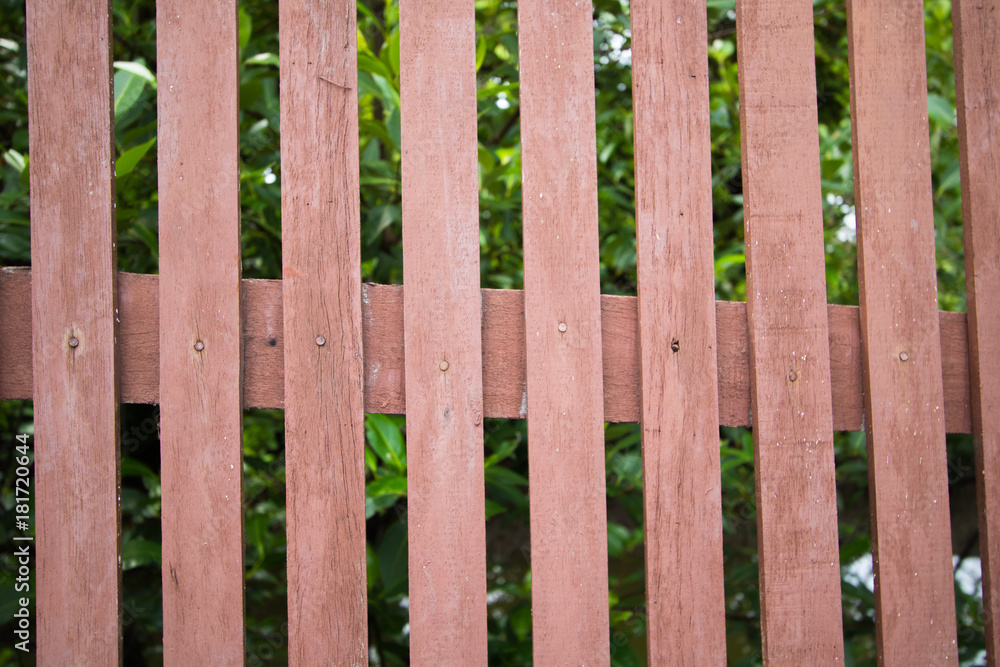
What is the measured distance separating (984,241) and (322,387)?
4.22 feet

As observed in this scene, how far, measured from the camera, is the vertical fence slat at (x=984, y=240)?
1.18 m

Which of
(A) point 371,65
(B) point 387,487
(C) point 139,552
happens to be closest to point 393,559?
(B) point 387,487

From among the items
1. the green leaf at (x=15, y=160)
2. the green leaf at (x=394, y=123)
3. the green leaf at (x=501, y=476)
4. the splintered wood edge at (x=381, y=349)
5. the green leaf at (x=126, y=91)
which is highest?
the green leaf at (x=126, y=91)

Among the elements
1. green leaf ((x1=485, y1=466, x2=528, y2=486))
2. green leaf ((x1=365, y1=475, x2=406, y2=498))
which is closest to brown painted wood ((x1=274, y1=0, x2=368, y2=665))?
green leaf ((x1=365, y1=475, x2=406, y2=498))

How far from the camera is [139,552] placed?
1420mm

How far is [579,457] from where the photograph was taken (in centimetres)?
107

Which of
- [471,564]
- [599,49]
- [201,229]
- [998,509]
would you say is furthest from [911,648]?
[599,49]

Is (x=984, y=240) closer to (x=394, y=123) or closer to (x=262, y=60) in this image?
(x=394, y=123)

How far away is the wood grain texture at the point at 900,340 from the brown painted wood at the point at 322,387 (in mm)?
947

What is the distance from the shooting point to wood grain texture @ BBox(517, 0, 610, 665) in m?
1.07

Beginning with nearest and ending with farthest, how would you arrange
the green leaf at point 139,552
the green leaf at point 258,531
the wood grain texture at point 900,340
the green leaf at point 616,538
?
the wood grain texture at point 900,340 < the green leaf at point 139,552 < the green leaf at point 258,531 < the green leaf at point 616,538

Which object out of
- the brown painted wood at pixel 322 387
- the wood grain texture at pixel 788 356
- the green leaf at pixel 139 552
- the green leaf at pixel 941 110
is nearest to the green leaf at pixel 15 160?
the brown painted wood at pixel 322 387

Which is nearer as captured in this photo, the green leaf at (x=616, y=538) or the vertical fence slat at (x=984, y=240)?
the vertical fence slat at (x=984, y=240)

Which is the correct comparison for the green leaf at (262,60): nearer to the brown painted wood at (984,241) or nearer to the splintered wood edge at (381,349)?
the splintered wood edge at (381,349)
